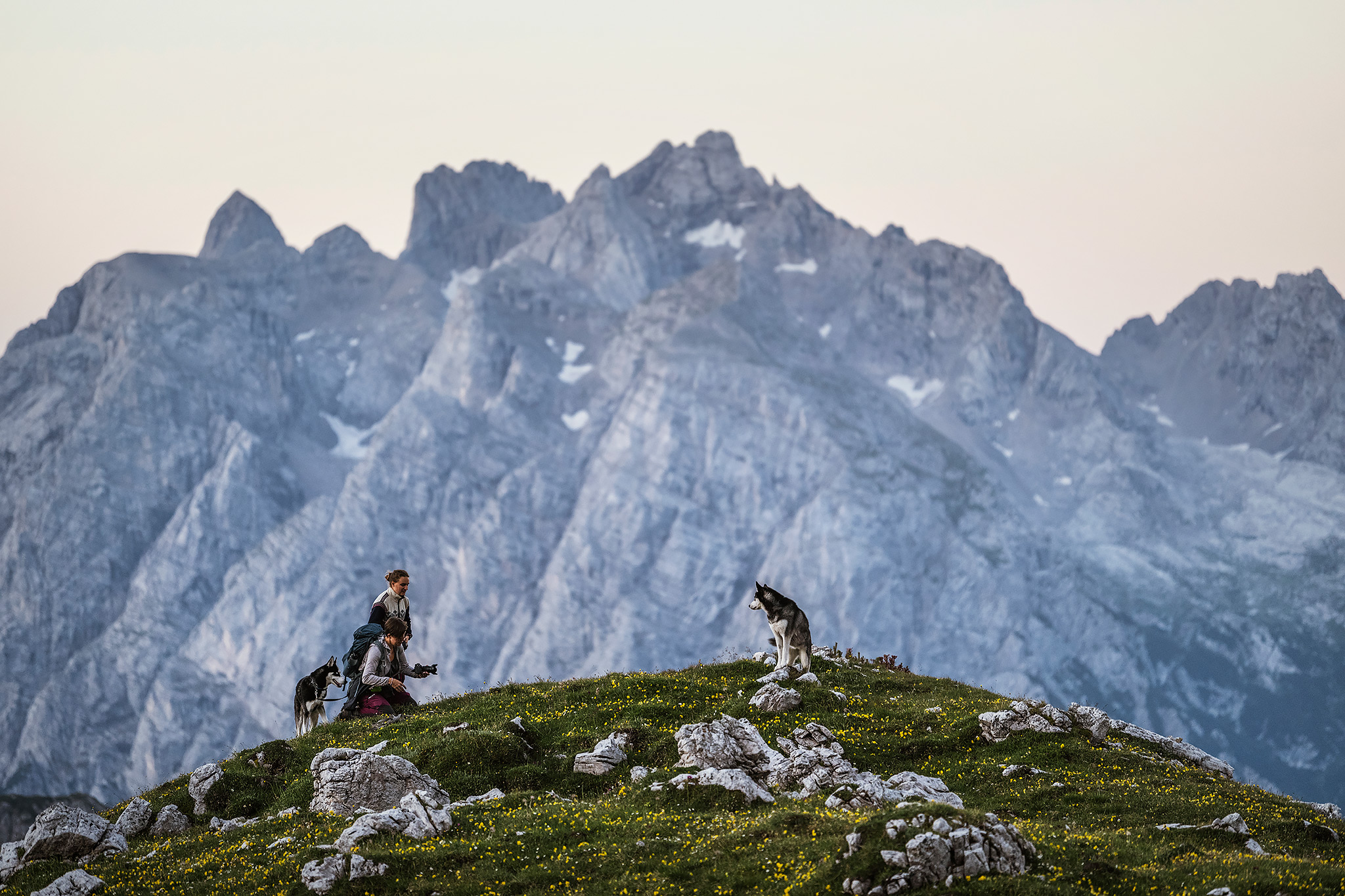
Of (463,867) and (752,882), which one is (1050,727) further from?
(463,867)

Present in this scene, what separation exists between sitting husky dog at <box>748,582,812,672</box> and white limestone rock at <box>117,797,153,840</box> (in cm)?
1834

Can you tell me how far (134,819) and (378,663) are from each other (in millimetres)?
8631

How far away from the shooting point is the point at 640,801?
91.3ft

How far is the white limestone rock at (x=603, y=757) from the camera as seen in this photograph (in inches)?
1210

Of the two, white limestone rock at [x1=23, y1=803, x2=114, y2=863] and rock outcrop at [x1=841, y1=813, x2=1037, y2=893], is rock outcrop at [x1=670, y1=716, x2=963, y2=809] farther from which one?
white limestone rock at [x1=23, y1=803, x2=114, y2=863]

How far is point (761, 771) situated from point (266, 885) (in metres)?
12.4

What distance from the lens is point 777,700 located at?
34.5m

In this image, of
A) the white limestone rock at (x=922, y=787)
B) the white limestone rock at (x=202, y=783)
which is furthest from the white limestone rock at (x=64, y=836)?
the white limestone rock at (x=922, y=787)

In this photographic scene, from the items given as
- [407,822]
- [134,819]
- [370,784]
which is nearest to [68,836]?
[134,819]

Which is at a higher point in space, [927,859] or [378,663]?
[378,663]

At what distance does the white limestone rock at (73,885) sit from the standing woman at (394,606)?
12.0 m

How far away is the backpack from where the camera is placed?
120 ft

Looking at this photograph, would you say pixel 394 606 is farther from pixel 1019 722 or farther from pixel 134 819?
pixel 1019 722

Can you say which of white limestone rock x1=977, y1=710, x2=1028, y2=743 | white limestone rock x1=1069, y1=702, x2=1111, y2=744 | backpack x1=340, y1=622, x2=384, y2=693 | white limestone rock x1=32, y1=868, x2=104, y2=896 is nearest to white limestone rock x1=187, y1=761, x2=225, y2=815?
white limestone rock x1=32, y1=868, x2=104, y2=896
